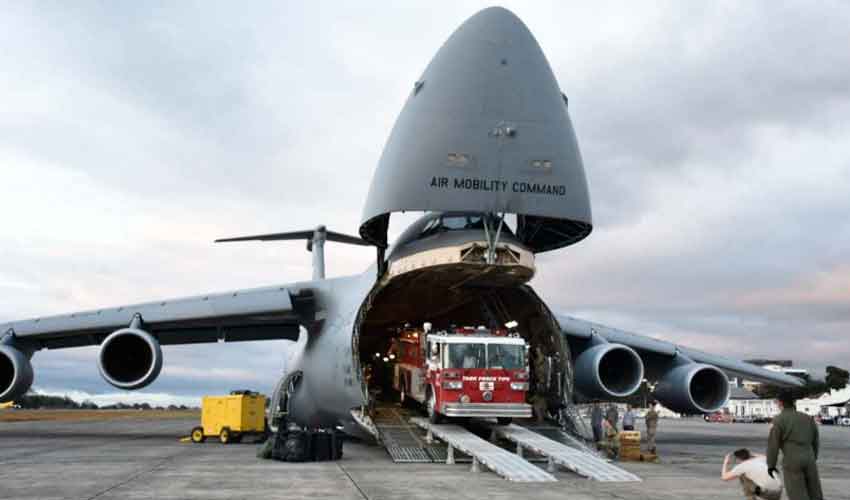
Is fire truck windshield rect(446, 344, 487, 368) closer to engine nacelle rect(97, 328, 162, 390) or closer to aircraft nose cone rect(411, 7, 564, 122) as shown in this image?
aircraft nose cone rect(411, 7, 564, 122)

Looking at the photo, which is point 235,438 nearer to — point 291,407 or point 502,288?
point 291,407

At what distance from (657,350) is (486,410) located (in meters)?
8.12

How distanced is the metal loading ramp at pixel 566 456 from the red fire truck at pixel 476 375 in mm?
377

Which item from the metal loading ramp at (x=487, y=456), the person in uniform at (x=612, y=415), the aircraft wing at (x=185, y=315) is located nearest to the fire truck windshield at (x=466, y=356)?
the metal loading ramp at (x=487, y=456)

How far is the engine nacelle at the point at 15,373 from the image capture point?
20.3 metres

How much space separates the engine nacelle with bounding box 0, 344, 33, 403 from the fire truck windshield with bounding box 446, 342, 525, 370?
11564mm

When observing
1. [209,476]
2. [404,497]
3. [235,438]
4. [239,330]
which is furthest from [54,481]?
[239,330]

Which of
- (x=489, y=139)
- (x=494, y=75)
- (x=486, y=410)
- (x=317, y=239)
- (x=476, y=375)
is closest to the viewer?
(x=489, y=139)

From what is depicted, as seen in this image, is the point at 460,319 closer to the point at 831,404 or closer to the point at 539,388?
the point at 539,388

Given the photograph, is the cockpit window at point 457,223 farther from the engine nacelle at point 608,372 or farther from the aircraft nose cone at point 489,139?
the engine nacelle at point 608,372

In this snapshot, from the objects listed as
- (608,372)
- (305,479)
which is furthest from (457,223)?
(305,479)

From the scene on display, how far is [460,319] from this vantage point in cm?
2131

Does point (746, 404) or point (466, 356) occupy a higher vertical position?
point (466, 356)

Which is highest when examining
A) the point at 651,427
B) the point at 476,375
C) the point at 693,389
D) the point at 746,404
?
the point at 476,375
